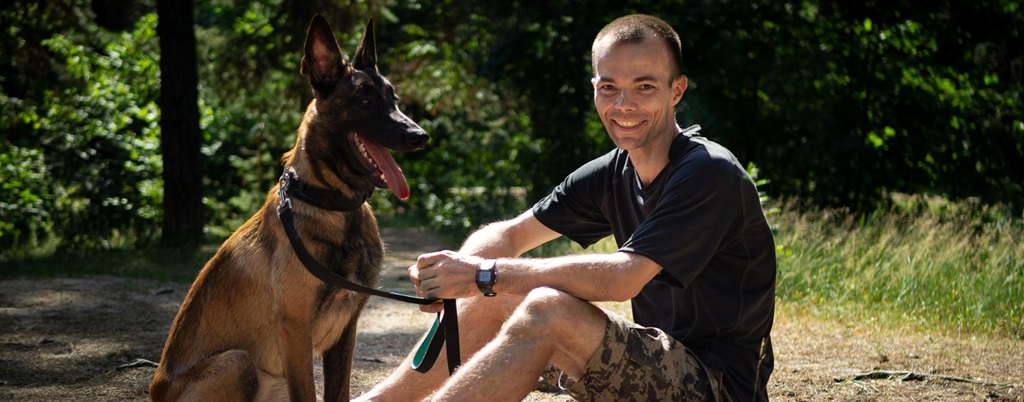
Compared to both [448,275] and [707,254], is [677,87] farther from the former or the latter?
[448,275]

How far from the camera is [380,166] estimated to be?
3.49m

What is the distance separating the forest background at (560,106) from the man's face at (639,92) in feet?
18.2

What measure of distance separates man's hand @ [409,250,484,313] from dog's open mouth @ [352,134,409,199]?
0.52m

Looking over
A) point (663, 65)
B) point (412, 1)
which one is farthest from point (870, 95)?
point (663, 65)

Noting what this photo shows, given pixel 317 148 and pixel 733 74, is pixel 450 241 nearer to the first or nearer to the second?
pixel 733 74

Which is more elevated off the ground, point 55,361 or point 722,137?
point 722,137

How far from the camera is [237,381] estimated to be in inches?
120

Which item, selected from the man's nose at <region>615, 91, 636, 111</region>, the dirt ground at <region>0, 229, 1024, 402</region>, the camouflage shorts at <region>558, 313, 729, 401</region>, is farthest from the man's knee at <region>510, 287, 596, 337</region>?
the dirt ground at <region>0, 229, 1024, 402</region>

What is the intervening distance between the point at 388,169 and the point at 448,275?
30.1 inches

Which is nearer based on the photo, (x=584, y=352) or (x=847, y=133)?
(x=584, y=352)

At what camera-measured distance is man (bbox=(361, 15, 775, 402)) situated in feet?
8.75

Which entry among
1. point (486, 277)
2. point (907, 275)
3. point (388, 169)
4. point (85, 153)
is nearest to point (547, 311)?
point (486, 277)

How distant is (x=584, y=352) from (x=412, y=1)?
12.3 m

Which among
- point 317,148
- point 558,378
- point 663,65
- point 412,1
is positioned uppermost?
point 412,1
